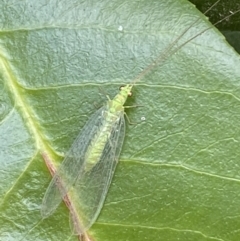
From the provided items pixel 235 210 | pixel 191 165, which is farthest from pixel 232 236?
pixel 191 165

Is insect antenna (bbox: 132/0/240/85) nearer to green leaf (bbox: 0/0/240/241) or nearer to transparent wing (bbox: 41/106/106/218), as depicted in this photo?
green leaf (bbox: 0/0/240/241)

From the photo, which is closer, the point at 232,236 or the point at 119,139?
the point at 232,236

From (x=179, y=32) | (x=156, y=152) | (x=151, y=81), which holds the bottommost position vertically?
(x=156, y=152)

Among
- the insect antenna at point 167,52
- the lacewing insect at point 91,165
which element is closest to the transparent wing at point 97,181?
the lacewing insect at point 91,165

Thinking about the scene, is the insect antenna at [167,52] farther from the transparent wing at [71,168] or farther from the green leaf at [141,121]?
the transparent wing at [71,168]

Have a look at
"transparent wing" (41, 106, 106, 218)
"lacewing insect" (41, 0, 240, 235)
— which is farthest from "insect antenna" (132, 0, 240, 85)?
"transparent wing" (41, 106, 106, 218)

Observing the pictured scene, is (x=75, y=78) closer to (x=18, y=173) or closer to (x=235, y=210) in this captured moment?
(x=18, y=173)

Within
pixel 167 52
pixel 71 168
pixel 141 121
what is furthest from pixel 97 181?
pixel 167 52
